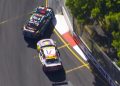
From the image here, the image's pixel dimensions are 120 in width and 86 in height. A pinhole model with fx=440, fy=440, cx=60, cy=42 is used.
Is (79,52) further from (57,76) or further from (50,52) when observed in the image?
(57,76)

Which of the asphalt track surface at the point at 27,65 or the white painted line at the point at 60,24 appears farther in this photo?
the white painted line at the point at 60,24

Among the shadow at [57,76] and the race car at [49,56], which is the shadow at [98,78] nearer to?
Result: the shadow at [57,76]

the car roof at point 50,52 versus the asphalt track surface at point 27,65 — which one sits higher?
the car roof at point 50,52

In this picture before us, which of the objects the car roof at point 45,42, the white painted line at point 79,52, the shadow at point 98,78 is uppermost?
the car roof at point 45,42

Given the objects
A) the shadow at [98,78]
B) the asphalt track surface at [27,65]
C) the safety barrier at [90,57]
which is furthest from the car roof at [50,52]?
the shadow at [98,78]

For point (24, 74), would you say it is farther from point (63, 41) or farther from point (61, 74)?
point (63, 41)

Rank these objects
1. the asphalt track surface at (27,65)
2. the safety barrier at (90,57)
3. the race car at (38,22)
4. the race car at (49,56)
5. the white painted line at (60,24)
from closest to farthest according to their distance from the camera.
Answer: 1. the safety barrier at (90,57)
2. the asphalt track surface at (27,65)
3. the race car at (49,56)
4. the race car at (38,22)
5. the white painted line at (60,24)

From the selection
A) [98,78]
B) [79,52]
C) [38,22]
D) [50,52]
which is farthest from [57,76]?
[38,22]
